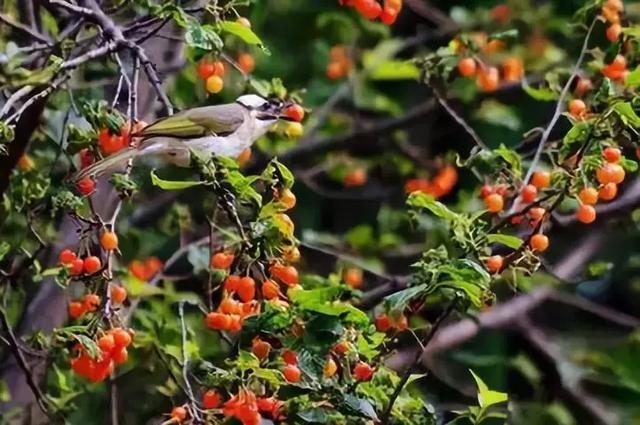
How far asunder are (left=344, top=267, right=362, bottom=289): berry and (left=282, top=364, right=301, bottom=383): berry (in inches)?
25.0

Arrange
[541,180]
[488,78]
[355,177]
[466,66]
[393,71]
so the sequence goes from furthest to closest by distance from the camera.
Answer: [355,177], [393,71], [488,78], [466,66], [541,180]

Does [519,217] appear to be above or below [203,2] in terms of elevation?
below

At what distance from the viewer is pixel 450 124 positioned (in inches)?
114

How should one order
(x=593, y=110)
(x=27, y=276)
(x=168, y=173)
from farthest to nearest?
(x=168, y=173) → (x=27, y=276) → (x=593, y=110)

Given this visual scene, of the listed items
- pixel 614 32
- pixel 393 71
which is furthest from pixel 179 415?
pixel 393 71

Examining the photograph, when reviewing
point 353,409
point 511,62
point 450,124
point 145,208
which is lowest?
point 450,124

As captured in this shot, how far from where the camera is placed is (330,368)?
1283mm

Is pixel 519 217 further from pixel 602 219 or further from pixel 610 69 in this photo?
pixel 602 219

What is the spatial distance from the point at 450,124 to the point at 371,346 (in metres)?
1.66

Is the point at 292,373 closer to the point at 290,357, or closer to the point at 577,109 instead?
the point at 290,357

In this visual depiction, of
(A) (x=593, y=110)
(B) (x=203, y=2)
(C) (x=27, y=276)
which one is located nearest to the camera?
(B) (x=203, y=2)

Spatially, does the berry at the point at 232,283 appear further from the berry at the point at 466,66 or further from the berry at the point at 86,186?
the berry at the point at 466,66

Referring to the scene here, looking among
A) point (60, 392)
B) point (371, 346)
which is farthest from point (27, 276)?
point (371, 346)

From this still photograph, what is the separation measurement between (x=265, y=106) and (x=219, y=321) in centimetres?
30
